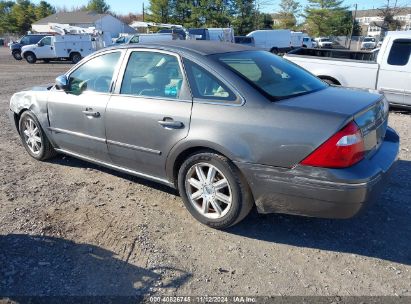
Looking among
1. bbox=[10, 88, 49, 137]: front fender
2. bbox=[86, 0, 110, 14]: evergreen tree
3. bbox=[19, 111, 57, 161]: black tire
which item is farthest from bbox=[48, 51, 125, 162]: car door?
bbox=[86, 0, 110, 14]: evergreen tree

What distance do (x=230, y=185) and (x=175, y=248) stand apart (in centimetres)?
72

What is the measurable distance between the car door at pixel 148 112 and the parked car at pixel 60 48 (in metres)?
24.3

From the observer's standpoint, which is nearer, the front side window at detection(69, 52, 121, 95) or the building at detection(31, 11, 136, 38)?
the front side window at detection(69, 52, 121, 95)

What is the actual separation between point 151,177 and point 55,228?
3.38 feet

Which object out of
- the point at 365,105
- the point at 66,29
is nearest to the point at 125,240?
the point at 365,105

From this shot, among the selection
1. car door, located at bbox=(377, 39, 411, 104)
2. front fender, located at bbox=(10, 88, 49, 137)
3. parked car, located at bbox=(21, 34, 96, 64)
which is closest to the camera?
front fender, located at bbox=(10, 88, 49, 137)

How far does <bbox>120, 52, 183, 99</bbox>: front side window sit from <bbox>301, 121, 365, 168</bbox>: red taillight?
142 centimetres

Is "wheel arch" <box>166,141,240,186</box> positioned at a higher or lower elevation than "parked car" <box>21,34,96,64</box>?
higher

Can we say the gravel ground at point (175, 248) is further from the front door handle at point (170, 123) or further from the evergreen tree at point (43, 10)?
the evergreen tree at point (43, 10)

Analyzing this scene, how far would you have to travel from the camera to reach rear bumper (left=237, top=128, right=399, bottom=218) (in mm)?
2809

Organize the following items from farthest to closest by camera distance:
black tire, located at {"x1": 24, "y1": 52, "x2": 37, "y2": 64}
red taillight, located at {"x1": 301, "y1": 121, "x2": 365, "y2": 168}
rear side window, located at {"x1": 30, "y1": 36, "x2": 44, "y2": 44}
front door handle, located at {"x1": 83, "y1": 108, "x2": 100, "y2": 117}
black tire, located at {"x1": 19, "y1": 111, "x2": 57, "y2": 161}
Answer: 1. rear side window, located at {"x1": 30, "y1": 36, "x2": 44, "y2": 44}
2. black tire, located at {"x1": 24, "y1": 52, "x2": 37, "y2": 64}
3. black tire, located at {"x1": 19, "y1": 111, "x2": 57, "y2": 161}
4. front door handle, located at {"x1": 83, "y1": 108, "x2": 100, "y2": 117}
5. red taillight, located at {"x1": 301, "y1": 121, "x2": 365, "y2": 168}

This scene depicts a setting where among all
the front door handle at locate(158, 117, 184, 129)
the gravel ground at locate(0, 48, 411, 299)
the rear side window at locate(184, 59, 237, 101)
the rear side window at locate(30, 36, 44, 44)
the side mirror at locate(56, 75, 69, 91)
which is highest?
the rear side window at locate(184, 59, 237, 101)

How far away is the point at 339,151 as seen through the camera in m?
2.79

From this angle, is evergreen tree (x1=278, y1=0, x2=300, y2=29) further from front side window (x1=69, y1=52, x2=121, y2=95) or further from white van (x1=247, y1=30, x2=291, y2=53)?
front side window (x1=69, y1=52, x2=121, y2=95)
